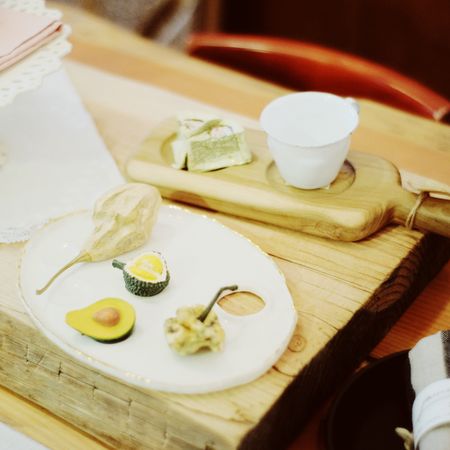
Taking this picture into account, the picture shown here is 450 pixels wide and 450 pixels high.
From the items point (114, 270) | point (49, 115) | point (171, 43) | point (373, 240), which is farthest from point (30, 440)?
point (171, 43)

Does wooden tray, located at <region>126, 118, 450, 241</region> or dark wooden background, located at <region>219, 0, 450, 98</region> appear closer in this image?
wooden tray, located at <region>126, 118, 450, 241</region>

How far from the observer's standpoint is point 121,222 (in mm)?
1000

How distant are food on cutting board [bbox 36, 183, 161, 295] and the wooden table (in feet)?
0.73

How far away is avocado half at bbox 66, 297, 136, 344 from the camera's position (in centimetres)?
86

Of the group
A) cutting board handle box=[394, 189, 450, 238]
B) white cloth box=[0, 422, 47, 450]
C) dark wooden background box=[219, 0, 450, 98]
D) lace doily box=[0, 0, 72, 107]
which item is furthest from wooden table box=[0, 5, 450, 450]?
dark wooden background box=[219, 0, 450, 98]

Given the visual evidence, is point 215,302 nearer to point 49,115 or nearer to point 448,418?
point 448,418

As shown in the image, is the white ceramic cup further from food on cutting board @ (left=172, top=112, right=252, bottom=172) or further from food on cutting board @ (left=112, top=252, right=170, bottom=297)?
food on cutting board @ (left=112, top=252, right=170, bottom=297)

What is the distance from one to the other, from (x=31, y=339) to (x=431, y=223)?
0.60 m

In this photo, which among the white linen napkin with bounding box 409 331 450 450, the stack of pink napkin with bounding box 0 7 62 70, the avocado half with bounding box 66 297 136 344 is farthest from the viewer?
the stack of pink napkin with bounding box 0 7 62 70

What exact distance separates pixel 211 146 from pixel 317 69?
0.59m

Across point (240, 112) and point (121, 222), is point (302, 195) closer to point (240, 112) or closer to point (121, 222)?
point (121, 222)

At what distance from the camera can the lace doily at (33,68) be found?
3.46 feet

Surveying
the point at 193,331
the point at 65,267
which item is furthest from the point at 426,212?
the point at 65,267

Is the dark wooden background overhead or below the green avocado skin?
below
